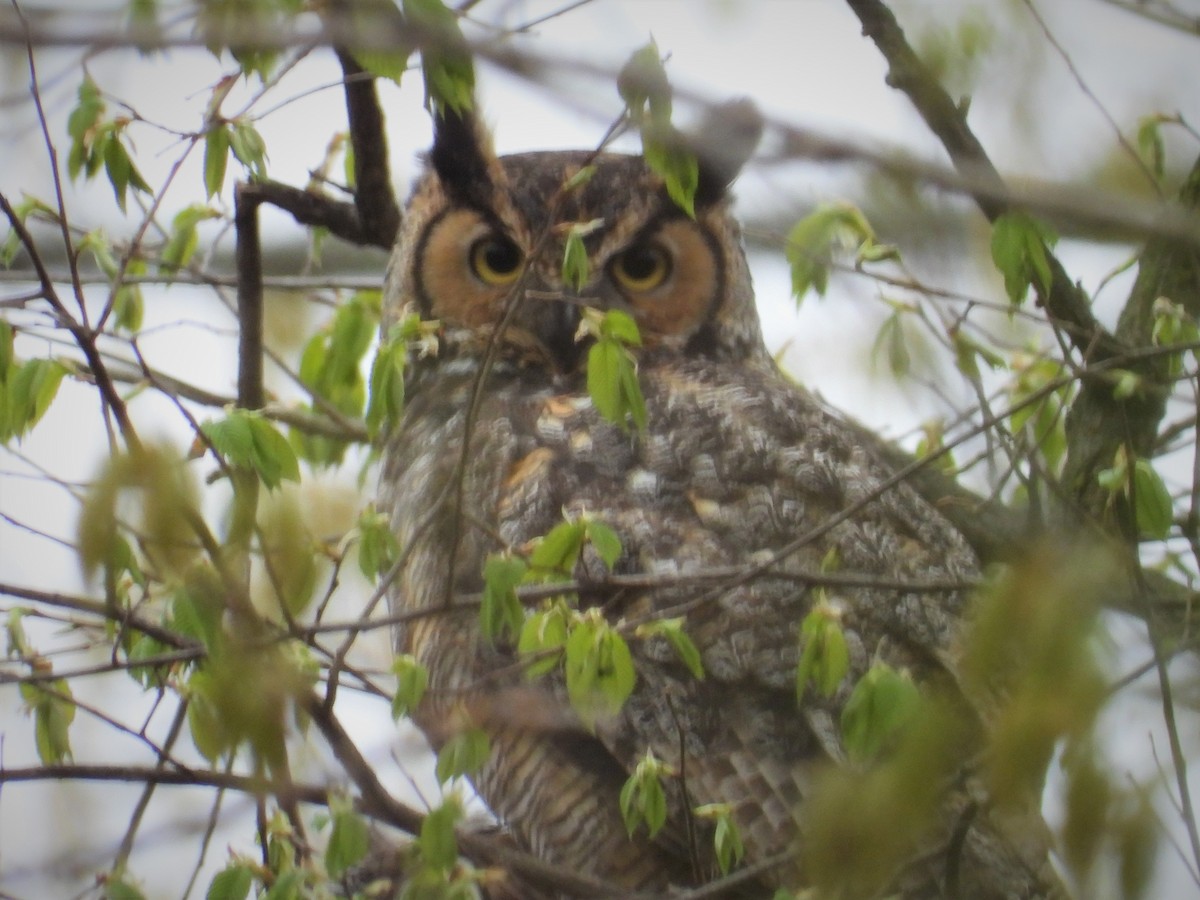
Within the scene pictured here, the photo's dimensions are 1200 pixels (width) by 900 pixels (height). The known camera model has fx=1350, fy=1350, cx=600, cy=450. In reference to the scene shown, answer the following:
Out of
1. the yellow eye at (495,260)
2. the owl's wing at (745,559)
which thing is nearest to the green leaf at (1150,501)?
the owl's wing at (745,559)

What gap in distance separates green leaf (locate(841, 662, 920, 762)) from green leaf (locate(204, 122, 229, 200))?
3.71 feet

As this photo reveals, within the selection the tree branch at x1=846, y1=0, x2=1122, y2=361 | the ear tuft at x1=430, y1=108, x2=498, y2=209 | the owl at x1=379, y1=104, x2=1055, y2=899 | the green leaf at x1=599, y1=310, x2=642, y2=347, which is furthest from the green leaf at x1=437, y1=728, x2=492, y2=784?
the ear tuft at x1=430, y1=108, x2=498, y2=209

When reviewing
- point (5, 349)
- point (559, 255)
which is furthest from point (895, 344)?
point (5, 349)

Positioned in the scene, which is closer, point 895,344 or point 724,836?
point 724,836

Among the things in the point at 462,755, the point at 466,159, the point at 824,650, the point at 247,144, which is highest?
the point at 466,159

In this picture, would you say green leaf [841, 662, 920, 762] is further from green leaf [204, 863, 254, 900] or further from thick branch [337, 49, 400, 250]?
thick branch [337, 49, 400, 250]

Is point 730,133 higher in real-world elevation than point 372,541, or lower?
lower

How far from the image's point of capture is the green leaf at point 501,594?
162 centimetres

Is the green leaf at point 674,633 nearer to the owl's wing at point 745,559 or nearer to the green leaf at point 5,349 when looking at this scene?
the owl's wing at point 745,559

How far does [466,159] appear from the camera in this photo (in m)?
2.93

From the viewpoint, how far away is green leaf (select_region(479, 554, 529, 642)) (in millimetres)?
1621

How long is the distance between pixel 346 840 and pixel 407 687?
231mm

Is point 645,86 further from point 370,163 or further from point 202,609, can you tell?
point 370,163

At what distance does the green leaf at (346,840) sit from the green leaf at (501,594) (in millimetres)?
270
